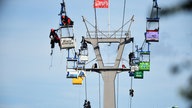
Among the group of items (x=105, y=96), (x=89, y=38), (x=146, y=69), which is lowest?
(x=105, y=96)

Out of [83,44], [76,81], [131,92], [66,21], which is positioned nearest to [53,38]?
[66,21]

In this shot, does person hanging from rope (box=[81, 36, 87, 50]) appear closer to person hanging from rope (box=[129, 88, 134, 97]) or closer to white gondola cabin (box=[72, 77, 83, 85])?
white gondola cabin (box=[72, 77, 83, 85])

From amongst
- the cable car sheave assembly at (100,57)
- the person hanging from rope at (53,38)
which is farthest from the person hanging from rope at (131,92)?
the person hanging from rope at (53,38)

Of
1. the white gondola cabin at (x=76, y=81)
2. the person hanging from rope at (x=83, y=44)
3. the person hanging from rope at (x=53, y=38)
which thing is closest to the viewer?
the person hanging from rope at (x=53, y=38)

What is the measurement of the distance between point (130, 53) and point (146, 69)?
8418 millimetres

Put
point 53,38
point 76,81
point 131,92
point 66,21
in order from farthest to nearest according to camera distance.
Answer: point 131,92
point 76,81
point 53,38
point 66,21

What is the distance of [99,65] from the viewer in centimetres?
5581

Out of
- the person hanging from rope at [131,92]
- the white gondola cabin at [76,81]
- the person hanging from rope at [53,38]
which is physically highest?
the person hanging from rope at [53,38]

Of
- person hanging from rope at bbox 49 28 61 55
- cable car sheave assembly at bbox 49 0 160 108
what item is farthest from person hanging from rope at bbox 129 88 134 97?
person hanging from rope at bbox 49 28 61 55

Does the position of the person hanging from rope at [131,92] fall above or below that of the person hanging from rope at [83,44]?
below

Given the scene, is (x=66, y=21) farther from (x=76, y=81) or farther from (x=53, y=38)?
(x=76, y=81)

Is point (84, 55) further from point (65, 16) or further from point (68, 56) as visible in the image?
point (65, 16)

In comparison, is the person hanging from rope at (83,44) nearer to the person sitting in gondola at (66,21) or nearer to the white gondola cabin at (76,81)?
the white gondola cabin at (76,81)

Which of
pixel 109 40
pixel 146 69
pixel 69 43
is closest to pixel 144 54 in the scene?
pixel 146 69
